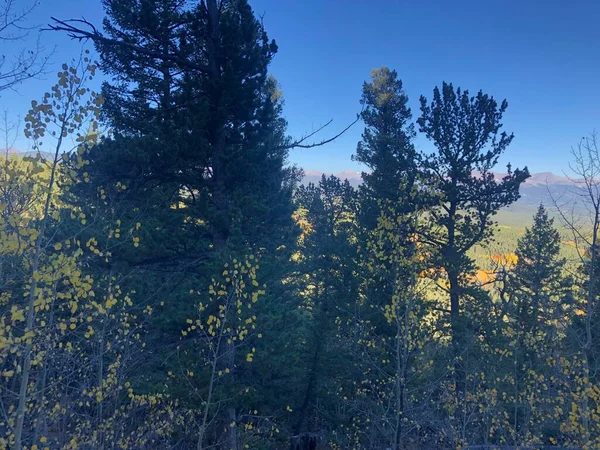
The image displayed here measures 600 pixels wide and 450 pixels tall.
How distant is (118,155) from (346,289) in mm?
8124

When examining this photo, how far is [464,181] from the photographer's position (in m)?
11.1

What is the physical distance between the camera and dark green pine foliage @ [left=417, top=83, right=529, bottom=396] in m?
10.8

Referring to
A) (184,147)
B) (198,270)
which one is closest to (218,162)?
(184,147)

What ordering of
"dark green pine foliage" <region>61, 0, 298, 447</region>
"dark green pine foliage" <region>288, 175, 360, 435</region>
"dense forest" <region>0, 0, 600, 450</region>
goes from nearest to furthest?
"dense forest" <region>0, 0, 600, 450</region>, "dark green pine foliage" <region>61, 0, 298, 447</region>, "dark green pine foliage" <region>288, 175, 360, 435</region>

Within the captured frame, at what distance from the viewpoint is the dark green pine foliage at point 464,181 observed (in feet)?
35.4

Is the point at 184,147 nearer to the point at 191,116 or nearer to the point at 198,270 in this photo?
the point at 191,116

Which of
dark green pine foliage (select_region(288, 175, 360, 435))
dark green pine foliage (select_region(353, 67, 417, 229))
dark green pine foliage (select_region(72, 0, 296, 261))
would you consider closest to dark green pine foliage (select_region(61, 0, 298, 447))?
dark green pine foliage (select_region(72, 0, 296, 261))

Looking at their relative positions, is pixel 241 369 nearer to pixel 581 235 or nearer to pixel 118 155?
pixel 118 155

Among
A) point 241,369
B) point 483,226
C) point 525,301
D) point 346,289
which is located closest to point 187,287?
point 241,369

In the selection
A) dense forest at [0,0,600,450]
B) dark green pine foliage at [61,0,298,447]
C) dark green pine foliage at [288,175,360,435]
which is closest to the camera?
dense forest at [0,0,600,450]

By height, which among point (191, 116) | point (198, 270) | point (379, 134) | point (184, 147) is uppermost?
point (379, 134)

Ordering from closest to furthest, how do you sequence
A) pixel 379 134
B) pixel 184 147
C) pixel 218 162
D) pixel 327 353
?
pixel 184 147 → pixel 218 162 → pixel 327 353 → pixel 379 134

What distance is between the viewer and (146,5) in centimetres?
620

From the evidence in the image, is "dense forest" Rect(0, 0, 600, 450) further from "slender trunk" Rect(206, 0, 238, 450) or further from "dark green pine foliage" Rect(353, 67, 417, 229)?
"dark green pine foliage" Rect(353, 67, 417, 229)
